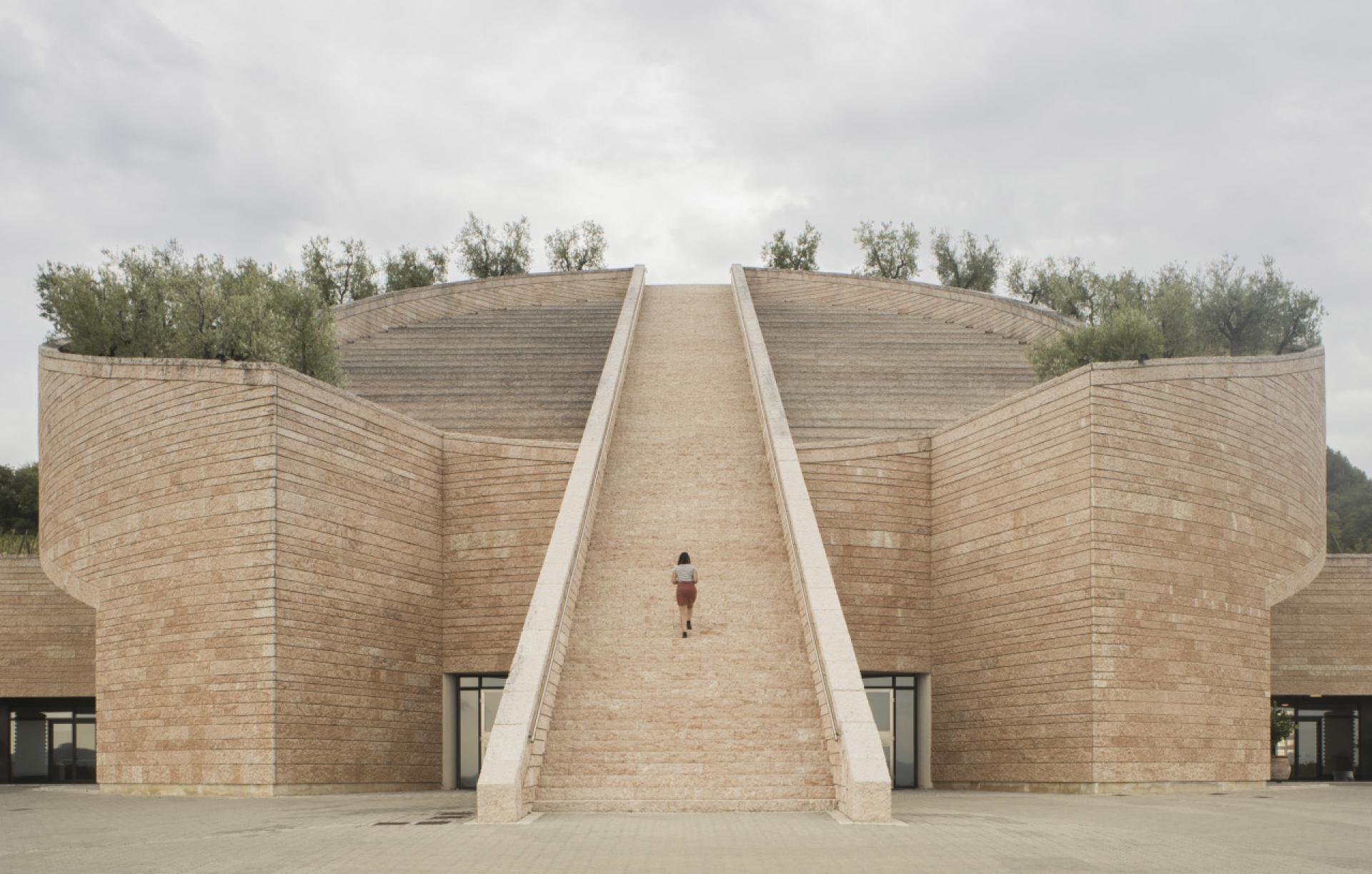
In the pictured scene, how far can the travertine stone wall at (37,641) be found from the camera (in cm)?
2152

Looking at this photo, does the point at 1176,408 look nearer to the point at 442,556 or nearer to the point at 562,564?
the point at 562,564

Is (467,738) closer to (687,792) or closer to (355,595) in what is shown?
(355,595)

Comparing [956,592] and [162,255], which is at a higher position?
[162,255]

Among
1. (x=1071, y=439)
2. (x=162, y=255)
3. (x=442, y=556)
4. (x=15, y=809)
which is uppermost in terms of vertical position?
(x=162, y=255)

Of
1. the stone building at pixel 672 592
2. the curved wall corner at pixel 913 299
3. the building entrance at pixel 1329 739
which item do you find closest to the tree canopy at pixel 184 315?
the stone building at pixel 672 592

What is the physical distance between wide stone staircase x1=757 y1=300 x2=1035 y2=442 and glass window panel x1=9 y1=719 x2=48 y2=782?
51.1 ft

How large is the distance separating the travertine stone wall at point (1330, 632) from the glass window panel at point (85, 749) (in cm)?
2154

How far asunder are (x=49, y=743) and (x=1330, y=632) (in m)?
23.1

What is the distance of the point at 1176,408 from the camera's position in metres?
16.2

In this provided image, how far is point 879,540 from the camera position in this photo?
19234 mm

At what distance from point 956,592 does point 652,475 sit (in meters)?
4.61

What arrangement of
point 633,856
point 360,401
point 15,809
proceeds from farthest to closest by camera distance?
point 360,401
point 15,809
point 633,856

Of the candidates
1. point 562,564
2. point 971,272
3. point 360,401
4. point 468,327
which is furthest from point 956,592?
point 971,272

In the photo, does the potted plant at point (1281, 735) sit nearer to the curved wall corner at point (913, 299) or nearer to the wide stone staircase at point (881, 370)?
the wide stone staircase at point (881, 370)
